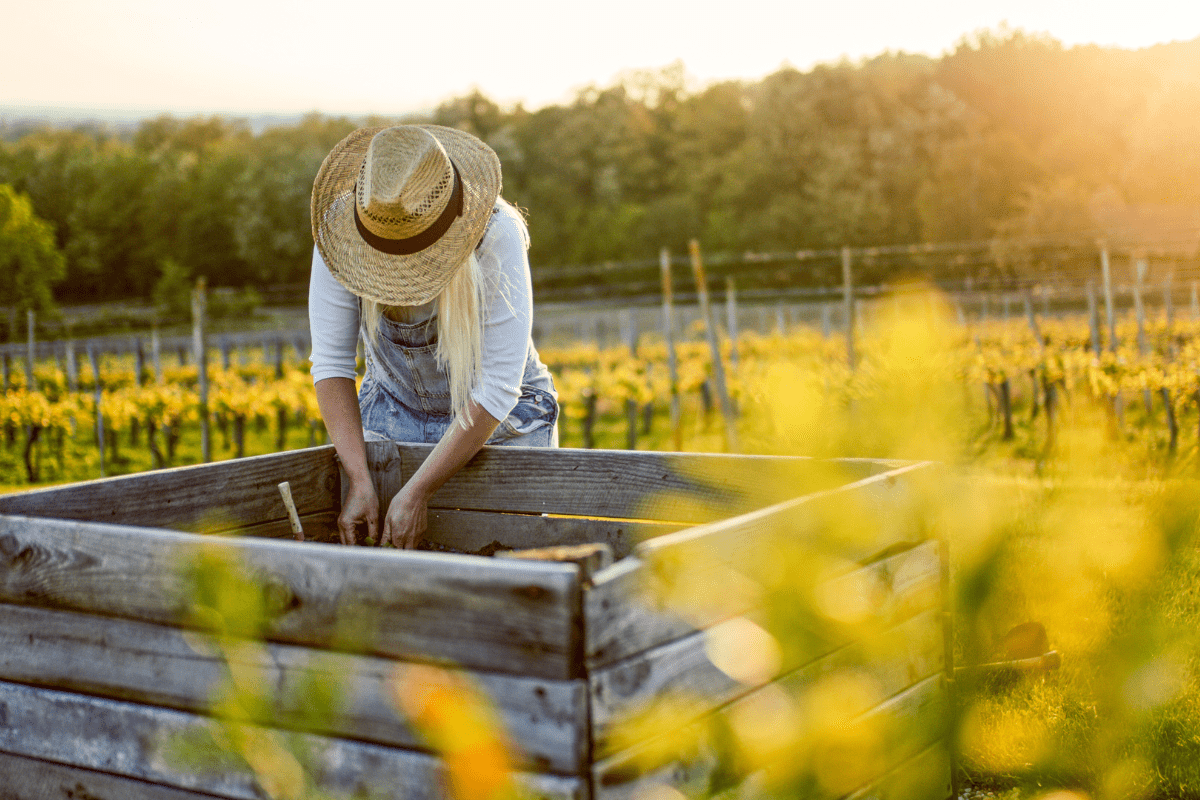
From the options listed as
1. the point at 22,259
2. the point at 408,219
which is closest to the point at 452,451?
the point at 408,219

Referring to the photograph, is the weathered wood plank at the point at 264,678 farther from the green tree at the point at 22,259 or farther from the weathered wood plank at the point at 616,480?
the green tree at the point at 22,259

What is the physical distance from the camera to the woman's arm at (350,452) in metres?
2.17

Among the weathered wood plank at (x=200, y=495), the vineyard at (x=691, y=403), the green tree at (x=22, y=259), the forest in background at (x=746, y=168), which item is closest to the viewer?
the weathered wood plank at (x=200, y=495)

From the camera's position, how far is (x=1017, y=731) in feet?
7.53

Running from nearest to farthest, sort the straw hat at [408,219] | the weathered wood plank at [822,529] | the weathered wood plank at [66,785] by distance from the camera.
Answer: the weathered wood plank at [822,529]
the weathered wood plank at [66,785]
the straw hat at [408,219]

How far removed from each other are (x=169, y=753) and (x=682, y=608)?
70 cm

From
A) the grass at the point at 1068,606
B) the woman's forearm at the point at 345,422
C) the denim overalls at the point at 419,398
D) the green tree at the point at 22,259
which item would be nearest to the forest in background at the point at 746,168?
the green tree at the point at 22,259

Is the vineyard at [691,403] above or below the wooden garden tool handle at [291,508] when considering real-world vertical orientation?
below

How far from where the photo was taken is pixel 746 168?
55.8 metres

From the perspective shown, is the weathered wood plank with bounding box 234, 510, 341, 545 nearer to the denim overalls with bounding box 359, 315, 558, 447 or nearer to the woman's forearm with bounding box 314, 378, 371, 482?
the woman's forearm with bounding box 314, 378, 371, 482

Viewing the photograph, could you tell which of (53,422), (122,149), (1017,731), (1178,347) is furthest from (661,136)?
(1017,731)

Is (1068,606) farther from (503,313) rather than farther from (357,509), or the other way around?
(357,509)

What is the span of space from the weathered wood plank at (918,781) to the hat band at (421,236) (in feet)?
4.14

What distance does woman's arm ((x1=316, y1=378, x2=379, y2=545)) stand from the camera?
85.6 inches
